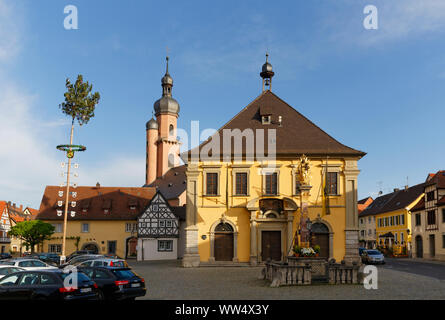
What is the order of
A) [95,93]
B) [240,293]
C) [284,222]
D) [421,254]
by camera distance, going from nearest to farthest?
1. [240,293]
2. [284,222]
3. [95,93]
4. [421,254]

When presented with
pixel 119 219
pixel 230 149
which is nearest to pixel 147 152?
pixel 119 219

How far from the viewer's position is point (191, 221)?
34.6 metres

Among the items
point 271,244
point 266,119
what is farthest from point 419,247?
point 266,119

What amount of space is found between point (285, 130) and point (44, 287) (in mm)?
26264

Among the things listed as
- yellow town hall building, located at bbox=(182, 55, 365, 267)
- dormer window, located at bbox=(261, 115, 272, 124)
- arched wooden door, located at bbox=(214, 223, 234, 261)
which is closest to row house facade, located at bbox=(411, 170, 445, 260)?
yellow town hall building, located at bbox=(182, 55, 365, 267)

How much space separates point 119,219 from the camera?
54.8 meters

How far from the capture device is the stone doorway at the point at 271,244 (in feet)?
113

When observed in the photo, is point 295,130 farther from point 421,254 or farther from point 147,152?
point 147,152

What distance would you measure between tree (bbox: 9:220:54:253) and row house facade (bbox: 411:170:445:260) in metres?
40.7

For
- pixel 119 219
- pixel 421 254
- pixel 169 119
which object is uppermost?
pixel 169 119

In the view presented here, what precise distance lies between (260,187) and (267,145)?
323 centimetres

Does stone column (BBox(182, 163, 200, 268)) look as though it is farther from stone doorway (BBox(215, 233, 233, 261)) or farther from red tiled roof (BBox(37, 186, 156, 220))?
red tiled roof (BBox(37, 186, 156, 220))

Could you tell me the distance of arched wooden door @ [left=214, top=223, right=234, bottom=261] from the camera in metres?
34.6

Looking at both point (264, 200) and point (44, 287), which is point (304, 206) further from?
point (44, 287)
